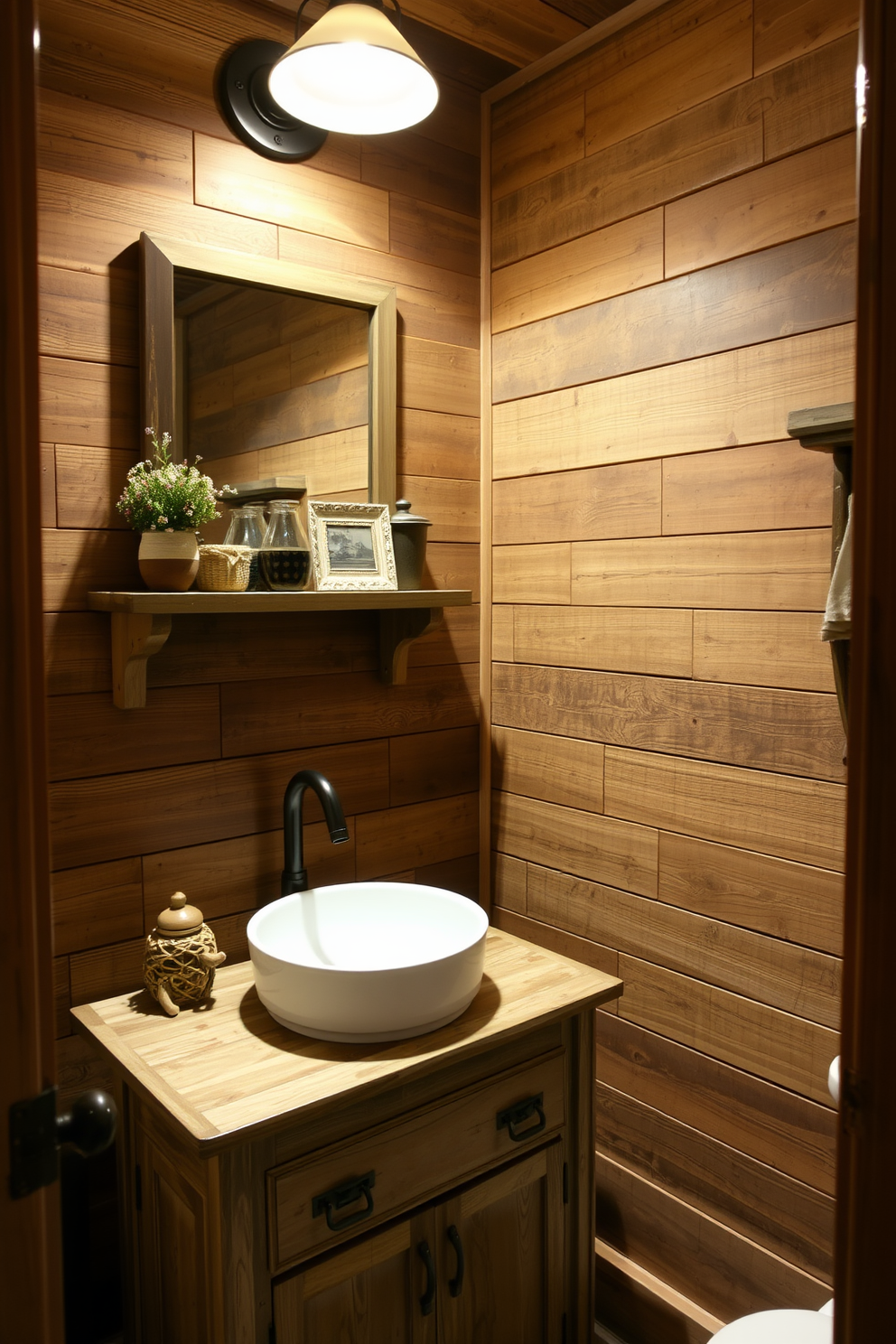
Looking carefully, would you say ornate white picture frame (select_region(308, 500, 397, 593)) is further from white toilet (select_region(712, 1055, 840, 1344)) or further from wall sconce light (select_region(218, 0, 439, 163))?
white toilet (select_region(712, 1055, 840, 1344))

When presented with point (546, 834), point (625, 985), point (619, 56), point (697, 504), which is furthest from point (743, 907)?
point (619, 56)

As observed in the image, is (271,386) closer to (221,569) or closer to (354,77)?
(221,569)

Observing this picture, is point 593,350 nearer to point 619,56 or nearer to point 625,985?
point 619,56

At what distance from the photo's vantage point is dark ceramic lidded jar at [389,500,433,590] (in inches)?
73.4

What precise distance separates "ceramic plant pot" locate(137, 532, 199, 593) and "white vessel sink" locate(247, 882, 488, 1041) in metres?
0.55

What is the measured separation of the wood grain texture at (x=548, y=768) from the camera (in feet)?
6.32

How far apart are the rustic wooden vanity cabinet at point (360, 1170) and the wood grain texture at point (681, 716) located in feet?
1.46

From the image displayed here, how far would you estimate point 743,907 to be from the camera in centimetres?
164

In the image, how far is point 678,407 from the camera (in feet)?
5.63

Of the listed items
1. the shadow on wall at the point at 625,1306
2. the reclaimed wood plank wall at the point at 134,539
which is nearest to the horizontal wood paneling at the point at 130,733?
the reclaimed wood plank wall at the point at 134,539

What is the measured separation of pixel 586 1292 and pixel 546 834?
820 millimetres

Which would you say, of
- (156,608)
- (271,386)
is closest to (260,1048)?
(156,608)

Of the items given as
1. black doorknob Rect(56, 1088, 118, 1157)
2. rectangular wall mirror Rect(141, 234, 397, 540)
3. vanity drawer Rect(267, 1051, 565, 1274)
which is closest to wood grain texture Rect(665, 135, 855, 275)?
rectangular wall mirror Rect(141, 234, 397, 540)

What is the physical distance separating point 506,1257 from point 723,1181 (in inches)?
16.2
